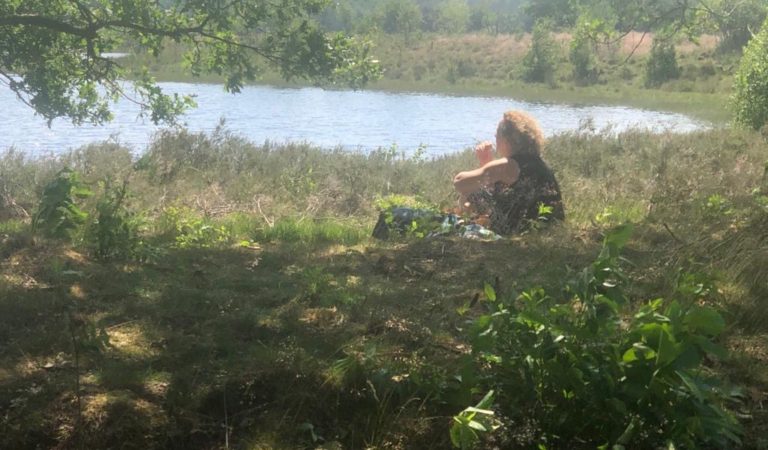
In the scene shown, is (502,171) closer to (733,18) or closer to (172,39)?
(172,39)

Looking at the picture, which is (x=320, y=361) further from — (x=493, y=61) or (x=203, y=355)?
(x=493, y=61)

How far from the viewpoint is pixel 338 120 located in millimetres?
21766

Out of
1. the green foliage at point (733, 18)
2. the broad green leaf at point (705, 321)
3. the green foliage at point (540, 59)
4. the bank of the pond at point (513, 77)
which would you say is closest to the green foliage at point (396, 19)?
the bank of the pond at point (513, 77)

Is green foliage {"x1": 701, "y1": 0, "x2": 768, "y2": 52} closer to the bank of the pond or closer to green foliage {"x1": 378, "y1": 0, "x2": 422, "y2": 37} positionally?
the bank of the pond

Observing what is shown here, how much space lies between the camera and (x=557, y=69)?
43281 mm

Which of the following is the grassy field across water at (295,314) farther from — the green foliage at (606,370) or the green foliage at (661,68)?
the green foliage at (661,68)

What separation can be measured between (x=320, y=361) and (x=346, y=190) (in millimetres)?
7215

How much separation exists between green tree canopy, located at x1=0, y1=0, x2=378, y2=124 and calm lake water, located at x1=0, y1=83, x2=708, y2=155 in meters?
3.90

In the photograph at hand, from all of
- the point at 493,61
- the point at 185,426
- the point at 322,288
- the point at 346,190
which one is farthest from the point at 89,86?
the point at 493,61

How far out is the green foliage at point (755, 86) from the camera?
1391 cm

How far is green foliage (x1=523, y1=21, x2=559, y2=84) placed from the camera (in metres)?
42.5

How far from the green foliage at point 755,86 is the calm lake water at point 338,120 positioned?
1814 mm

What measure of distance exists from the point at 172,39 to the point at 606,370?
660cm

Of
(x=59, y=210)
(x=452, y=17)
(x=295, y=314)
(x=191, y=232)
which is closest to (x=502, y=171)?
(x=191, y=232)
